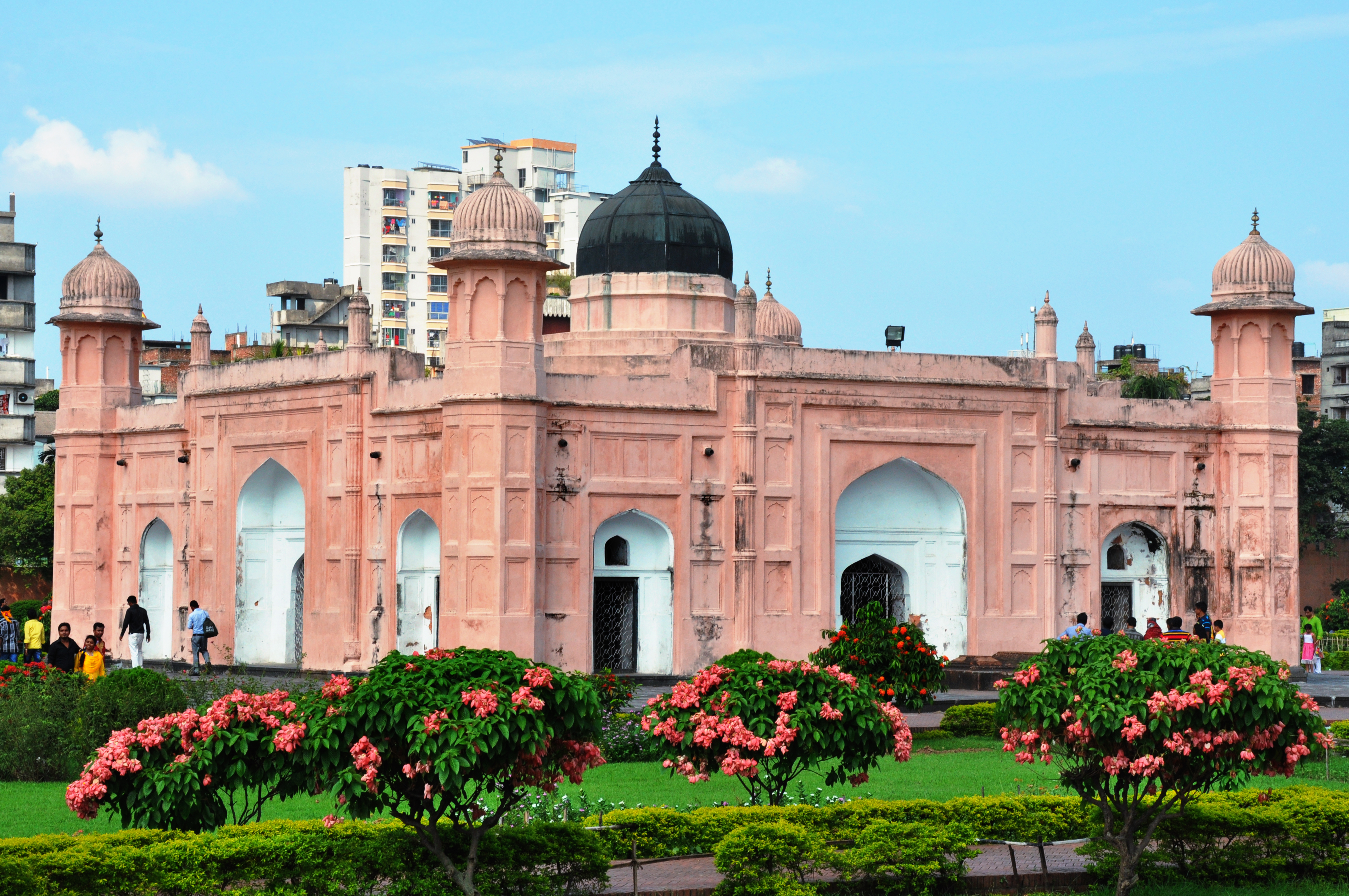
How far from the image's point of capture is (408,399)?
25.9m

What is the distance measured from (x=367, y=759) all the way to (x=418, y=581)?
1675 cm

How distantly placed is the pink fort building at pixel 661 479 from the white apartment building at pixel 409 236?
40.8m

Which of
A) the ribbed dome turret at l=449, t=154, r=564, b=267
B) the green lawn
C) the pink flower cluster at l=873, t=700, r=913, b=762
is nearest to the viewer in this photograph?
the pink flower cluster at l=873, t=700, r=913, b=762

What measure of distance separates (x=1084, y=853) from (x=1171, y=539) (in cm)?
1746

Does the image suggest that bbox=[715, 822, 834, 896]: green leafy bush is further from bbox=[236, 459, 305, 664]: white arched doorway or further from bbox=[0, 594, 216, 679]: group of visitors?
bbox=[236, 459, 305, 664]: white arched doorway

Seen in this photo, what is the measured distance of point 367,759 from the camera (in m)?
9.50

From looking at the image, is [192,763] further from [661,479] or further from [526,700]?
[661,479]

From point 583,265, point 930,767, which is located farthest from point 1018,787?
point 583,265

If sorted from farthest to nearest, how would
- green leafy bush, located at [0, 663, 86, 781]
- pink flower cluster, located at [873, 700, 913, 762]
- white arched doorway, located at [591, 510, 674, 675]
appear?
1. white arched doorway, located at [591, 510, 674, 675]
2. green leafy bush, located at [0, 663, 86, 781]
3. pink flower cluster, located at [873, 700, 913, 762]

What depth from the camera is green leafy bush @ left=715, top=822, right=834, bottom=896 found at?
1050cm

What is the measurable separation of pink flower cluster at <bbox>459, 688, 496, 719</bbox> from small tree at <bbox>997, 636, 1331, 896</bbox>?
3286 millimetres

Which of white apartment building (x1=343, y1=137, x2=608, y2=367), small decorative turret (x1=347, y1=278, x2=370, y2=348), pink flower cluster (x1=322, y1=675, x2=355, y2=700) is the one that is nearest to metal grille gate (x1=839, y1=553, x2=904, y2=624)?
small decorative turret (x1=347, y1=278, x2=370, y2=348)

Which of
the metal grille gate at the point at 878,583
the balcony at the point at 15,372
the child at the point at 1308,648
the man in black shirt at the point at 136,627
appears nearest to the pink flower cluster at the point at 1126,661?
the metal grille gate at the point at 878,583

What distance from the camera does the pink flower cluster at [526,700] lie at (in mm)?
9602
